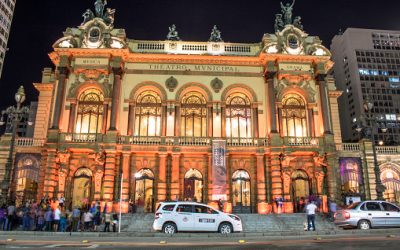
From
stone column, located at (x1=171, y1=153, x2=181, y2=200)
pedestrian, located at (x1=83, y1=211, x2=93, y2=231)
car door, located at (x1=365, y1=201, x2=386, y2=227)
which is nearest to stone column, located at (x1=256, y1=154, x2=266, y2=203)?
stone column, located at (x1=171, y1=153, x2=181, y2=200)

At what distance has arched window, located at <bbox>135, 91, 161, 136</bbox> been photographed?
30250 millimetres

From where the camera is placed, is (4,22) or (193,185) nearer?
(193,185)

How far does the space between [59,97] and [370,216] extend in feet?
80.5

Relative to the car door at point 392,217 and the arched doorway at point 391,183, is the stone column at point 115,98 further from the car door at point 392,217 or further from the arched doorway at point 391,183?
the arched doorway at point 391,183

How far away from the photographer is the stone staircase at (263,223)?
2191cm

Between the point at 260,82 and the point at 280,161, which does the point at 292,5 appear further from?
the point at 280,161

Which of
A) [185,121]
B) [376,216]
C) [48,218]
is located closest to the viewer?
[376,216]

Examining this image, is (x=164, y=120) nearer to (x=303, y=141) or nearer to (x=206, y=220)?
(x=303, y=141)

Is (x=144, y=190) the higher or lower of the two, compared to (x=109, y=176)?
lower

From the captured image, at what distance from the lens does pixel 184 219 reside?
655 inches

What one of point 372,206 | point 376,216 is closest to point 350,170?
point 372,206

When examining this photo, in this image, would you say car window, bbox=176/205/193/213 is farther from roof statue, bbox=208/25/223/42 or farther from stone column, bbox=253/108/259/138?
roof statue, bbox=208/25/223/42

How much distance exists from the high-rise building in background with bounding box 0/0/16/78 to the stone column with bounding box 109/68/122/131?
4852cm

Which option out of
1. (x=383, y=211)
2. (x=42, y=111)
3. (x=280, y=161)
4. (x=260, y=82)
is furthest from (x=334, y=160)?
(x=42, y=111)
